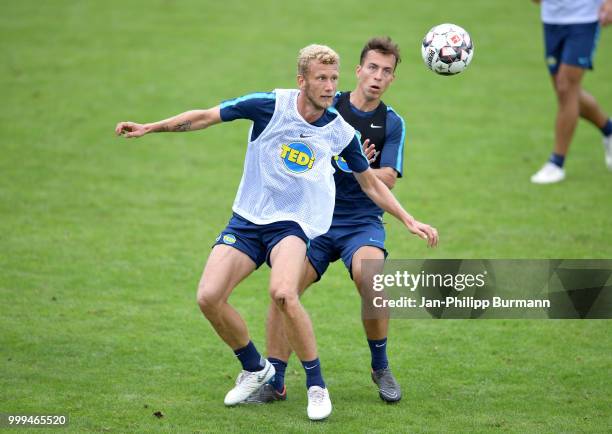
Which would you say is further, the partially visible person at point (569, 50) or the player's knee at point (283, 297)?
the partially visible person at point (569, 50)

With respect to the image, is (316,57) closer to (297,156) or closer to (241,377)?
(297,156)

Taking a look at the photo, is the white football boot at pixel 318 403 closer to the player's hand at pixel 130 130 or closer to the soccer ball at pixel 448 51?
the player's hand at pixel 130 130

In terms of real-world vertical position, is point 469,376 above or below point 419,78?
above

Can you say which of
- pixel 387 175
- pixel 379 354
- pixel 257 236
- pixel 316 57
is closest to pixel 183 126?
pixel 257 236

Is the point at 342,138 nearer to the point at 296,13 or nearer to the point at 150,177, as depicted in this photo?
the point at 150,177

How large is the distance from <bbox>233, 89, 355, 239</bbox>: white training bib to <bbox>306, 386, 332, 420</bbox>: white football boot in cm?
117

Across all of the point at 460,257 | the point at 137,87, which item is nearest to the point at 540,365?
the point at 460,257

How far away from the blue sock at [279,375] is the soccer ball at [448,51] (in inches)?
119

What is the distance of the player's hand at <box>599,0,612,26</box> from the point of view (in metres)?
12.5

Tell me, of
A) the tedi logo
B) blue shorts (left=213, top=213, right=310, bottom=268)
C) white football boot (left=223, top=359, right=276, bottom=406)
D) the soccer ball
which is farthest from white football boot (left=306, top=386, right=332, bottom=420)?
the soccer ball

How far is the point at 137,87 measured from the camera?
16531 mm

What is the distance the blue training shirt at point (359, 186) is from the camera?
25.3ft

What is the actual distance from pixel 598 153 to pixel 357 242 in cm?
830

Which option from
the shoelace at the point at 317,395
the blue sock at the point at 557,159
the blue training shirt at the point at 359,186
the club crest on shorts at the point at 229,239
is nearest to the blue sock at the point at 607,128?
the blue sock at the point at 557,159
